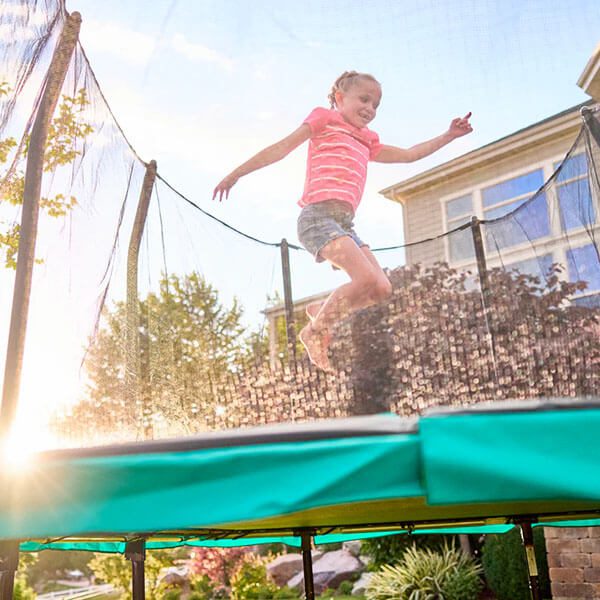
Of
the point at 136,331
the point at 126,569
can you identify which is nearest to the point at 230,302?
the point at 136,331

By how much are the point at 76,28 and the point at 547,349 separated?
316 cm

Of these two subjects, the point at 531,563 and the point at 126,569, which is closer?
the point at 531,563

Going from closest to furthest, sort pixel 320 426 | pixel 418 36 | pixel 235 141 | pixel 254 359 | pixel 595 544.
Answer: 1. pixel 320 426
2. pixel 595 544
3. pixel 254 359
4. pixel 418 36
5. pixel 235 141

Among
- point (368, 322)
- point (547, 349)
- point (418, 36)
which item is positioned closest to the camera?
point (547, 349)

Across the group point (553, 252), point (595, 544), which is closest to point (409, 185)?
point (553, 252)

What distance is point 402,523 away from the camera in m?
2.30

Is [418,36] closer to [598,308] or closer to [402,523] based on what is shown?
[598,308]

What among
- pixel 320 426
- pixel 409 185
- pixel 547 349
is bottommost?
pixel 320 426

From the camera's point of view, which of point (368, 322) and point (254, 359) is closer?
point (254, 359)

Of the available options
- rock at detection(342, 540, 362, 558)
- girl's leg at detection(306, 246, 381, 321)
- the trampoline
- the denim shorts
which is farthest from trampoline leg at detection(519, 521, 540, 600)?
rock at detection(342, 540, 362, 558)

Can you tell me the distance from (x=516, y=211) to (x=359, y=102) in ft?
5.61

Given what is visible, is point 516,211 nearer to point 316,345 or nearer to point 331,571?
point 316,345

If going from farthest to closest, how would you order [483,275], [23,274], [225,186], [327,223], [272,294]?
[272,294] < [483,275] < [327,223] < [225,186] < [23,274]

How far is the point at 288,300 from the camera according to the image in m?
4.68
